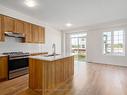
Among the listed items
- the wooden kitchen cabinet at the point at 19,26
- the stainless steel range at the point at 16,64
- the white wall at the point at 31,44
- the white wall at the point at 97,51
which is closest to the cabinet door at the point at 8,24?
the wooden kitchen cabinet at the point at 19,26

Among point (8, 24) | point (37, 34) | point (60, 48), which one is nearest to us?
point (8, 24)

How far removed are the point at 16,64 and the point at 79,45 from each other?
17.6 feet

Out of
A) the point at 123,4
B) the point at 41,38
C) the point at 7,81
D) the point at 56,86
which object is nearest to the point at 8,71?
the point at 7,81

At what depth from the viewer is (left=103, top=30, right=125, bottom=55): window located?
619 cm

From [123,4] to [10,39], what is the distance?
469cm

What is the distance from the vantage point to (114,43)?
643 cm

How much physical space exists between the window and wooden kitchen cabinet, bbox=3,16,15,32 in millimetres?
5532

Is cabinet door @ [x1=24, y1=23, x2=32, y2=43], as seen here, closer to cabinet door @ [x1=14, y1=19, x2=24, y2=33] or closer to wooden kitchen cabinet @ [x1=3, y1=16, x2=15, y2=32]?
cabinet door @ [x1=14, y1=19, x2=24, y2=33]

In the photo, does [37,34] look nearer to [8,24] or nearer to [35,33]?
[35,33]

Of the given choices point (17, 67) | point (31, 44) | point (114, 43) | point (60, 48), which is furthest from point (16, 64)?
point (114, 43)

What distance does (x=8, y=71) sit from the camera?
3643mm

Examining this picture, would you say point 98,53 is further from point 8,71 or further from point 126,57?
point 8,71

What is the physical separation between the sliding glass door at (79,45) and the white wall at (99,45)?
0.57m

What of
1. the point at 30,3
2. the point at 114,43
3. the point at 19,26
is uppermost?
the point at 30,3
